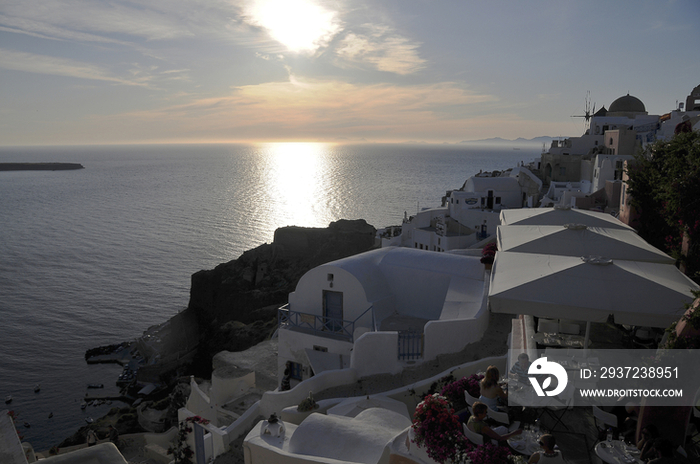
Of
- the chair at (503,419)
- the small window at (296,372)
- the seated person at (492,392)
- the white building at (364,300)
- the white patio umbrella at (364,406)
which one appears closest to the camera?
the chair at (503,419)

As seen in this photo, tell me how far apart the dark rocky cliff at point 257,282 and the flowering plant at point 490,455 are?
118ft

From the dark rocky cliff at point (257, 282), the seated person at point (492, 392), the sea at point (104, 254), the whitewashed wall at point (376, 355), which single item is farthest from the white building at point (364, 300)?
the dark rocky cliff at point (257, 282)

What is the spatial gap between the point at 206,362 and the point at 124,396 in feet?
24.2

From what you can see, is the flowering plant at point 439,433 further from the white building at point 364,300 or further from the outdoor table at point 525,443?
the white building at point 364,300

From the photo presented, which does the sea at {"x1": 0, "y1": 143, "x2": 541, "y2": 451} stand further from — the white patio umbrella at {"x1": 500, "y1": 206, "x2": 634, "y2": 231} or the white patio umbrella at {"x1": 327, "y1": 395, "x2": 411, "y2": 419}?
the white patio umbrella at {"x1": 500, "y1": 206, "x2": 634, "y2": 231}

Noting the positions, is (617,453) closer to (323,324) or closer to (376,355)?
(376,355)

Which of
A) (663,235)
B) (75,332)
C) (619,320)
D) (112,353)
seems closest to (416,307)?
(663,235)

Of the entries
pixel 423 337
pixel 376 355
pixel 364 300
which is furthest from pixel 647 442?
pixel 364 300

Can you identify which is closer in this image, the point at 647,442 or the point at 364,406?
the point at 647,442

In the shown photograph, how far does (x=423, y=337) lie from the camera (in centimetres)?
1414

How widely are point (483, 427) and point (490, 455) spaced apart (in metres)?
0.54

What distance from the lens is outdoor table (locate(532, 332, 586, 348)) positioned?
10656 mm

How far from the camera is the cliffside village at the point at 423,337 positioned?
8453 millimetres

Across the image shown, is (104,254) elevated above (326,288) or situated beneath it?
situated beneath
